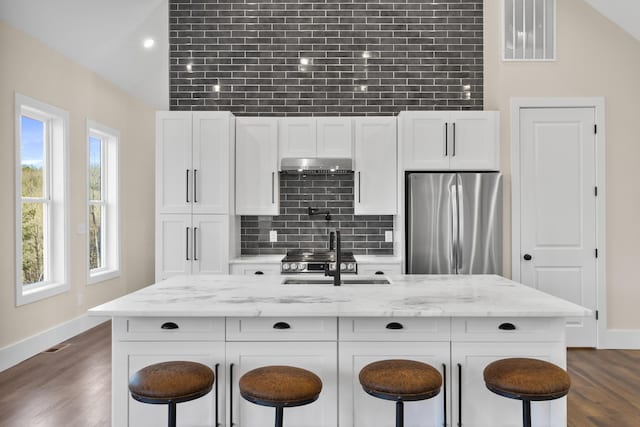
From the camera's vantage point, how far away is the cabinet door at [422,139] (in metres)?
4.52

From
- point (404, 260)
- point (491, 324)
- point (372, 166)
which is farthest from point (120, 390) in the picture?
point (372, 166)

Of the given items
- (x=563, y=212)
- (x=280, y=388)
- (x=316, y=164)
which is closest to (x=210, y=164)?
(x=316, y=164)

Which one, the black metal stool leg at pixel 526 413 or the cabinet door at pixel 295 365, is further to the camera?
the cabinet door at pixel 295 365

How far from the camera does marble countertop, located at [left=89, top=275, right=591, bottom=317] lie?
2.22 meters

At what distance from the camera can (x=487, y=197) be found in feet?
14.4

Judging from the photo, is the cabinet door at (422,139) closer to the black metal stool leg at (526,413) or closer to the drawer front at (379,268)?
the drawer front at (379,268)

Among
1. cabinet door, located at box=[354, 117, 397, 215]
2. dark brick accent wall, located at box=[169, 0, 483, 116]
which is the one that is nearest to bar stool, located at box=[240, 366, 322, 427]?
cabinet door, located at box=[354, 117, 397, 215]

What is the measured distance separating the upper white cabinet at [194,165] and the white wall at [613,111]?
287 centimetres

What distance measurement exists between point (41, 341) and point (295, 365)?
332cm

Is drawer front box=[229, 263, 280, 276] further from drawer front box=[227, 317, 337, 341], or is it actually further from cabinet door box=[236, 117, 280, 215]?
drawer front box=[227, 317, 337, 341]

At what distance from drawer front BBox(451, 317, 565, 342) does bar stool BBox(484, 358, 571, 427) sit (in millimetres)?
190

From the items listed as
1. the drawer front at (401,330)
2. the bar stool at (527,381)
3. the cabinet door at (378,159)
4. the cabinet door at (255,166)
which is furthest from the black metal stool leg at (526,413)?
the cabinet door at (255,166)

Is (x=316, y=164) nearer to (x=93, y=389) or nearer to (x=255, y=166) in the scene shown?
(x=255, y=166)

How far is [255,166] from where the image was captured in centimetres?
470
